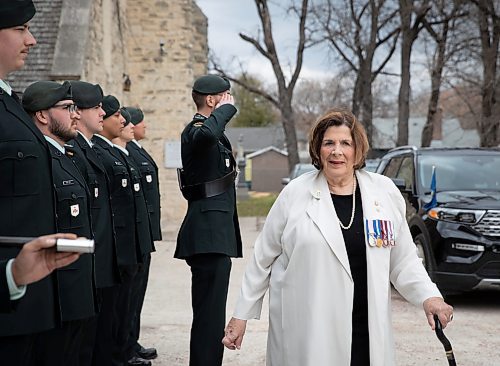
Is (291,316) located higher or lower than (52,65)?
lower

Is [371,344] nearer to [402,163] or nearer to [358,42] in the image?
[402,163]

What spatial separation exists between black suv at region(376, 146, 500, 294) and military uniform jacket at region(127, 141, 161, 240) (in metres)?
3.31

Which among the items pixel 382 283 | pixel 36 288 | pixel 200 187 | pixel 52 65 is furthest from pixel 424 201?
pixel 52 65

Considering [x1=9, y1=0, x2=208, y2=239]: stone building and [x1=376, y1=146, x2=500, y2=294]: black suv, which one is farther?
[x1=9, y1=0, x2=208, y2=239]: stone building

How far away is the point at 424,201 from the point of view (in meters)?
8.42

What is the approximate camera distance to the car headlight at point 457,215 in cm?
770

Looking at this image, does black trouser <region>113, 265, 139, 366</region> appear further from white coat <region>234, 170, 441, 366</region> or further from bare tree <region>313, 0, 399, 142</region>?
bare tree <region>313, 0, 399, 142</region>

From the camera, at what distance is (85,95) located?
16.3ft

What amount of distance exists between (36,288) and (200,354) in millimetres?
1949

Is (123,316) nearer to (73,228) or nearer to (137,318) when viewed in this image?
(137,318)

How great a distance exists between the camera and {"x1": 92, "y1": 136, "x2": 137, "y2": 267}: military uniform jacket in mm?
5375

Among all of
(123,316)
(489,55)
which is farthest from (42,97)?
(489,55)

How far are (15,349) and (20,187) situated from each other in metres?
0.69

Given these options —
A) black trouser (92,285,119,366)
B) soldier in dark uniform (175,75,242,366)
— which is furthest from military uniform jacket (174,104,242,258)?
black trouser (92,285,119,366)
